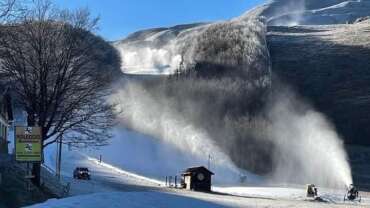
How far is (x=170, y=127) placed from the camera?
83000 mm

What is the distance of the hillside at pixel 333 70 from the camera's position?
74.2 m

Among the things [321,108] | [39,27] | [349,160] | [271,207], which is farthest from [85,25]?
[321,108]

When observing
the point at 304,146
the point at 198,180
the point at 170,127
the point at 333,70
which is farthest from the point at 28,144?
the point at 333,70

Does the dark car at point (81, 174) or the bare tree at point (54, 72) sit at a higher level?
the bare tree at point (54, 72)

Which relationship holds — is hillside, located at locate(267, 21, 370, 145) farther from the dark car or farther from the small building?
the dark car

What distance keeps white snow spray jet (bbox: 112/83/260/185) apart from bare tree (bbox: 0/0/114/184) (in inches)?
1259

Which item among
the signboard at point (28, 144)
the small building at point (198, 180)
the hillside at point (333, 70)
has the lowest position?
the small building at point (198, 180)

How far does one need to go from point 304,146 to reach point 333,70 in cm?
2035

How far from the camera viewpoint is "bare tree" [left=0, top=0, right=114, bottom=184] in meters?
27.8

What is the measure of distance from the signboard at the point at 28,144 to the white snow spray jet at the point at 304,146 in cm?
3667

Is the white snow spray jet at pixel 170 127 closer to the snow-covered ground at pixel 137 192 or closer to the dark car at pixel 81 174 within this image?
the snow-covered ground at pixel 137 192

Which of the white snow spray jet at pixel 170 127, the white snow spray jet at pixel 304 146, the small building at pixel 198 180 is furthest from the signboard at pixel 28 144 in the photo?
the white snow spray jet at pixel 170 127

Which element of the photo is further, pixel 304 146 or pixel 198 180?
pixel 304 146

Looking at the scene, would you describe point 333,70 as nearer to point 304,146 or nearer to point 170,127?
point 304,146
